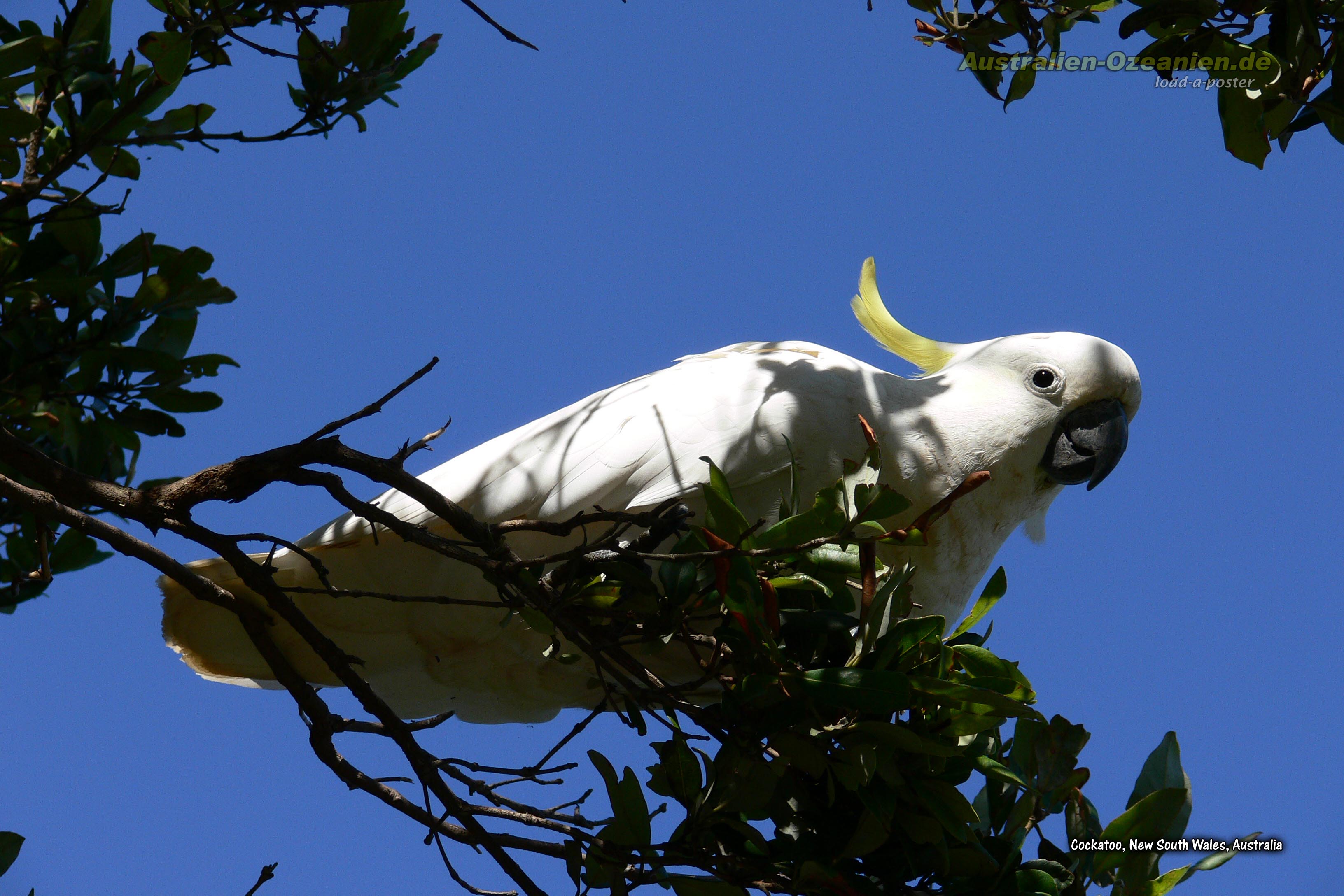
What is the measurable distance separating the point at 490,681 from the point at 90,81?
5.62 ft

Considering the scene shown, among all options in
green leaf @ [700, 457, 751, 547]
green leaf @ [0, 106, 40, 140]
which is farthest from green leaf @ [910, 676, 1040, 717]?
green leaf @ [0, 106, 40, 140]

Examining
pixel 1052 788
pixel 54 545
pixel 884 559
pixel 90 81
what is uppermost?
pixel 90 81

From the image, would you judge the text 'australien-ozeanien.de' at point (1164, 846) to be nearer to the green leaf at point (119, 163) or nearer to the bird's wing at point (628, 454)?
A: the bird's wing at point (628, 454)

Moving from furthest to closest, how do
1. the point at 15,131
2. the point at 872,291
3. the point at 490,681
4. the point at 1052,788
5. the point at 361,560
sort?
the point at 872,291 → the point at 490,681 → the point at 361,560 → the point at 15,131 → the point at 1052,788

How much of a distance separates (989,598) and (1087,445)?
3.66 feet

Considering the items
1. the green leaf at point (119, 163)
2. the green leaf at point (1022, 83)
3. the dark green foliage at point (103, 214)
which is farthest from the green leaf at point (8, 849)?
the green leaf at point (1022, 83)

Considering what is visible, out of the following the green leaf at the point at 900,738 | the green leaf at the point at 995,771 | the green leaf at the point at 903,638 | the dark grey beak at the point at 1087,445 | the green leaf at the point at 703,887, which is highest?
the dark grey beak at the point at 1087,445

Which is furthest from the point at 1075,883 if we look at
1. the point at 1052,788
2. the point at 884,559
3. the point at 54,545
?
the point at 54,545

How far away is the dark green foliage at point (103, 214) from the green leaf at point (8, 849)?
0.57m

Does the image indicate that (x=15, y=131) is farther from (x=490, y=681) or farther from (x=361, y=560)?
(x=490, y=681)

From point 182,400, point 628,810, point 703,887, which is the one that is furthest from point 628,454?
point 182,400

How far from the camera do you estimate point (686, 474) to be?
2389 millimetres

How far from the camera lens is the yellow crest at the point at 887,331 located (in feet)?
10.6

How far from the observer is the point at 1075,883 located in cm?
196
